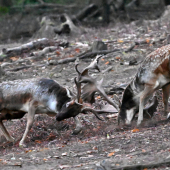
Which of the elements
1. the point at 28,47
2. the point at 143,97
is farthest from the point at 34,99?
the point at 28,47

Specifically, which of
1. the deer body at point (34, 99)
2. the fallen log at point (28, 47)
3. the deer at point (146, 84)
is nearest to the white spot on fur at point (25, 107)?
the deer body at point (34, 99)

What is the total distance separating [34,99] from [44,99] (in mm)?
198

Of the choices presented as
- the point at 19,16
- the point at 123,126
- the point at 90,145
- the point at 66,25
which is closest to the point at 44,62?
the point at 66,25

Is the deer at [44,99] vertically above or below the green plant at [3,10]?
below

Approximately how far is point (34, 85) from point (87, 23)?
17.4m

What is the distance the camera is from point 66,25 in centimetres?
1950

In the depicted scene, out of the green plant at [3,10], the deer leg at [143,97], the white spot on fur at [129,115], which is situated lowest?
the white spot on fur at [129,115]

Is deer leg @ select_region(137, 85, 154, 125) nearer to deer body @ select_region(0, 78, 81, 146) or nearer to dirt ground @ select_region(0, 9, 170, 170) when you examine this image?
dirt ground @ select_region(0, 9, 170, 170)

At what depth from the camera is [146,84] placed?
23.3 feet

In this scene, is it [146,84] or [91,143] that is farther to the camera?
[146,84]

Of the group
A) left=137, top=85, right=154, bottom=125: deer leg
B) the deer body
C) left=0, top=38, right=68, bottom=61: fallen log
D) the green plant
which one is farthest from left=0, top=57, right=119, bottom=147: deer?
the green plant

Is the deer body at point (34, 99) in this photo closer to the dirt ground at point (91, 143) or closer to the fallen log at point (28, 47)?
the dirt ground at point (91, 143)

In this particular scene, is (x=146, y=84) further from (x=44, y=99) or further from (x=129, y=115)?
(x=44, y=99)

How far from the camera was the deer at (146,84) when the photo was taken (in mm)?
6905
